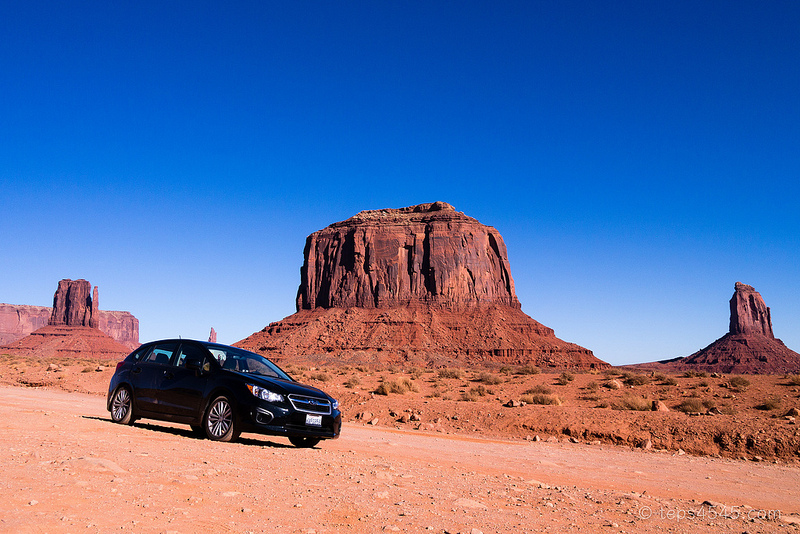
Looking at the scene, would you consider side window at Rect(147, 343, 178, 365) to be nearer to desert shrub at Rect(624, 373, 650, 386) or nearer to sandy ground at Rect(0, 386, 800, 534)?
sandy ground at Rect(0, 386, 800, 534)

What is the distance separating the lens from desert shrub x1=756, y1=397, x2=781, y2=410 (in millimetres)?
16750

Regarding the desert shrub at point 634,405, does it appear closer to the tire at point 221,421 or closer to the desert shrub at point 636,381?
the desert shrub at point 636,381

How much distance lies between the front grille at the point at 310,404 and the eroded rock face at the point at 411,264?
88.2 meters

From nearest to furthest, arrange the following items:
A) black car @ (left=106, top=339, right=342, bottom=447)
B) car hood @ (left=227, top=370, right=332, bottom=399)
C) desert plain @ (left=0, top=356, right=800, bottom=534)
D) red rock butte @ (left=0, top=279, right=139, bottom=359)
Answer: desert plain @ (left=0, top=356, right=800, bottom=534), black car @ (left=106, top=339, right=342, bottom=447), car hood @ (left=227, top=370, right=332, bottom=399), red rock butte @ (left=0, top=279, right=139, bottom=359)

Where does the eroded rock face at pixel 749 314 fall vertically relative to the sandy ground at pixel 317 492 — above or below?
above

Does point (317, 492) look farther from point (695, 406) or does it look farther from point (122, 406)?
point (695, 406)

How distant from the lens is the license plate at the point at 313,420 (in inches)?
355

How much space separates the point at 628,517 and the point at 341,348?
80.0m

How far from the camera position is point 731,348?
114 m

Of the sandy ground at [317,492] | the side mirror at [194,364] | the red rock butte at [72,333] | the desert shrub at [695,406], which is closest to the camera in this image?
the sandy ground at [317,492]

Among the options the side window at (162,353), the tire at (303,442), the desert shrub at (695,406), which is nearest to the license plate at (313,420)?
the tire at (303,442)

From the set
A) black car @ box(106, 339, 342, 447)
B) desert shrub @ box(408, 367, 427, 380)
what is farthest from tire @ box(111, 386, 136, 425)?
desert shrub @ box(408, 367, 427, 380)

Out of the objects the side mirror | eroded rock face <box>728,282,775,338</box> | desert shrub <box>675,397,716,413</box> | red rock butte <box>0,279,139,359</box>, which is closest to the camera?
the side mirror

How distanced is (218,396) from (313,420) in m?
1.56
